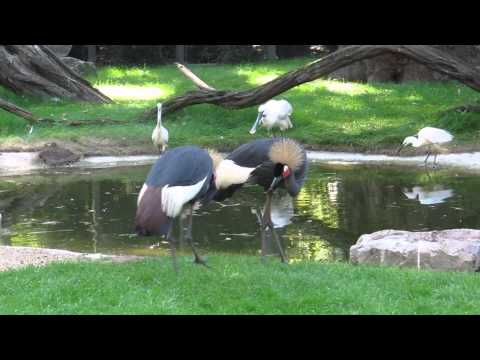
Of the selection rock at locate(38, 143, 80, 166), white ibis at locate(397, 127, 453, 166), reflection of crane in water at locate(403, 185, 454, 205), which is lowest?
reflection of crane in water at locate(403, 185, 454, 205)

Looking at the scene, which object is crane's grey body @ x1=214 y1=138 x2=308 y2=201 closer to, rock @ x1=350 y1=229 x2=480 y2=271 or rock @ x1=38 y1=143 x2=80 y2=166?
rock @ x1=350 y1=229 x2=480 y2=271

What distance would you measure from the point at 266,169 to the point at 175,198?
1.26 meters

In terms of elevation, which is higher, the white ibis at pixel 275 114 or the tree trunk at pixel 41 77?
the tree trunk at pixel 41 77

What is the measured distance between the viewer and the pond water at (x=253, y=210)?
Result: 945 cm

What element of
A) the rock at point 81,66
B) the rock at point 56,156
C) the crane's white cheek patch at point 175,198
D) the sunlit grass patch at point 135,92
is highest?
the rock at point 81,66

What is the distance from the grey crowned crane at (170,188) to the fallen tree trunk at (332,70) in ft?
27.5

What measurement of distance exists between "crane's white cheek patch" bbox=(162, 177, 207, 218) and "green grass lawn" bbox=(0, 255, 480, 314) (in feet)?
1.69

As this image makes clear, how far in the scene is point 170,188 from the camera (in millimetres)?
6344

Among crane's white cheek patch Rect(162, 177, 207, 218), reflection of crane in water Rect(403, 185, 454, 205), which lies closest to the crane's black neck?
crane's white cheek patch Rect(162, 177, 207, 218)

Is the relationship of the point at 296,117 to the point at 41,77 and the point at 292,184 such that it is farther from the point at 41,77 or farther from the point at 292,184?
the point at 292,184

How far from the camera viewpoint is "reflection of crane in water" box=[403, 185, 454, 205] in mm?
11234

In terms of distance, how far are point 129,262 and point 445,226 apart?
4.38 metres

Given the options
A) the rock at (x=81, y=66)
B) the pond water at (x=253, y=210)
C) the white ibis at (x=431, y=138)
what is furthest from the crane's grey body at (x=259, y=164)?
the rock at (x=81, y=66)

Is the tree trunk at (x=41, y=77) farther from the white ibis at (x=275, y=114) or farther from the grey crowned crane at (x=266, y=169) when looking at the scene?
the grey crowned crane at (x=266, y=169)
